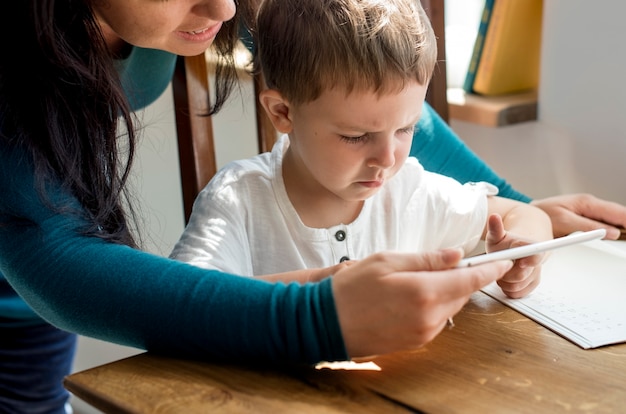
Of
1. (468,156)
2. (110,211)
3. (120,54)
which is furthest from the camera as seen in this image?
(468,156)

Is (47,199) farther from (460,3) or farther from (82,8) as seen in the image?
(460,3)

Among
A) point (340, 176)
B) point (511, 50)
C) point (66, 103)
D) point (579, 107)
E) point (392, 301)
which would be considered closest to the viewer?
point (392, 301)

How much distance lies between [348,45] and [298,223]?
241 millimetres

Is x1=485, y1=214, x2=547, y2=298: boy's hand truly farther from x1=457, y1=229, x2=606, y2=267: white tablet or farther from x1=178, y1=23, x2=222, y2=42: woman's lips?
x1=178, y1=23, x2=222, y2=42: woman's lips

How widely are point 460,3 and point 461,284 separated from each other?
1396mm

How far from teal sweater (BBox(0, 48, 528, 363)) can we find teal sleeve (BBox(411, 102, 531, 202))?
599mm

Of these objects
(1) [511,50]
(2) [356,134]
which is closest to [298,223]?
(2) [356,134]

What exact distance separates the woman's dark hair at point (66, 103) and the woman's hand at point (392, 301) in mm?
247

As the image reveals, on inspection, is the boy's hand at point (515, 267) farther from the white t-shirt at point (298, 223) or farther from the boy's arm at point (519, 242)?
the white t-shirt at point (298, 223)

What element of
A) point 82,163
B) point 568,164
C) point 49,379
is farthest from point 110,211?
point 568,164

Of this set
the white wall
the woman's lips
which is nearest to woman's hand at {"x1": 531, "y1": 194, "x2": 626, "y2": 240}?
the white wall

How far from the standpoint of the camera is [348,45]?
0.90 m

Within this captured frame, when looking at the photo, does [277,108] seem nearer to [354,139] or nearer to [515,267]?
[354,139]

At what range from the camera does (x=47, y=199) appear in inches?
31.4
